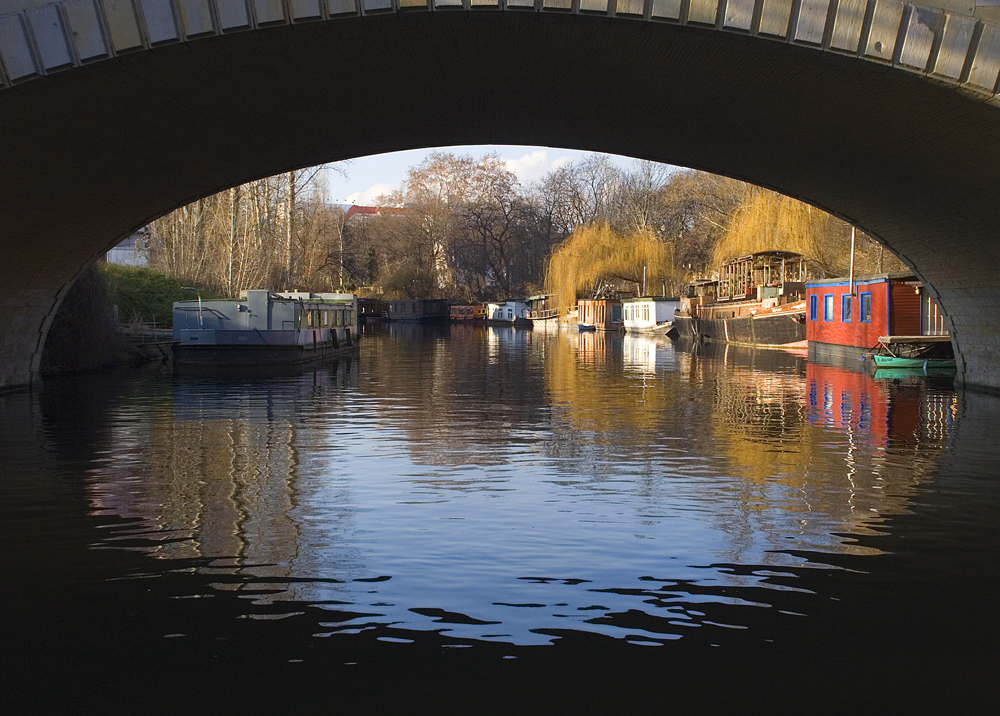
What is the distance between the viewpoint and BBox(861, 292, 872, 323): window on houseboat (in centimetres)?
2803

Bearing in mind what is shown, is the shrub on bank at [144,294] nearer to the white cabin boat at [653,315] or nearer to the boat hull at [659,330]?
the boat hull at [659,330]

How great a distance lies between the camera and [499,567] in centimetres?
701

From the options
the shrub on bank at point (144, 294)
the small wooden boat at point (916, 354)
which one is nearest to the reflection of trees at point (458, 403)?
the shrub on bank at point (144, 294)

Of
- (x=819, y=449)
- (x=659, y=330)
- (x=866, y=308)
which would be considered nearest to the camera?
(x=819, y=449)

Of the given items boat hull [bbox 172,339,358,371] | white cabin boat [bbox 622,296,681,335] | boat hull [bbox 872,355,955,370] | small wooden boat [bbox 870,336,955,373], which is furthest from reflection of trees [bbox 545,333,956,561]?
white cabin boat [bbox 622,296,681,335]

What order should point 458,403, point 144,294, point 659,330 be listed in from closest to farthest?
point 458,403 → point 144,294 → point 659,330

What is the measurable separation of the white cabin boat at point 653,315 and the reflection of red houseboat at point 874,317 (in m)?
23.9

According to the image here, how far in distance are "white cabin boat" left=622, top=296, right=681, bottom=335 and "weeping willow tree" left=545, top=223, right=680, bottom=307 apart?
14.2 ft

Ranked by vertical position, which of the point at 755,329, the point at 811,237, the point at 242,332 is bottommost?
the point at 755,329

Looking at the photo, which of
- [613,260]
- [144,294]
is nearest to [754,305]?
[144,294]

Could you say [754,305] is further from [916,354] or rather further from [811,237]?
[916,354]

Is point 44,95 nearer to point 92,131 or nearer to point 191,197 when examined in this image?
point 92,131

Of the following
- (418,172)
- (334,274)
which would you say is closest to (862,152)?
(334,274)

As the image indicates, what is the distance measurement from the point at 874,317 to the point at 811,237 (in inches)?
472
